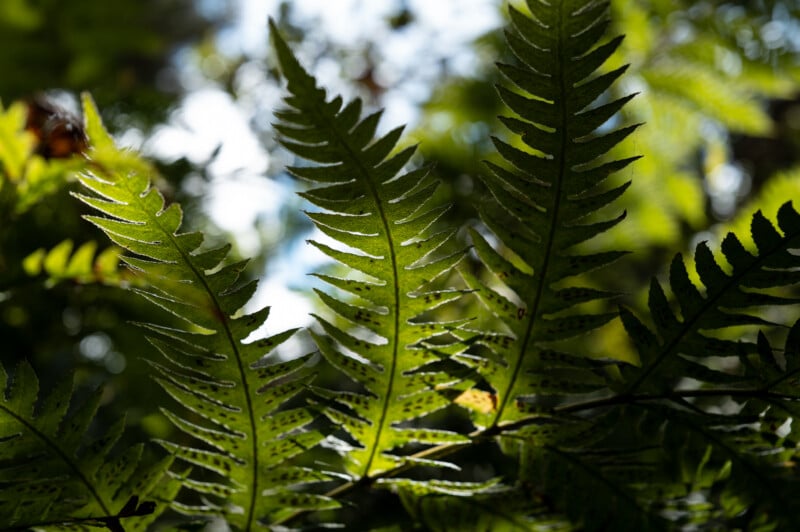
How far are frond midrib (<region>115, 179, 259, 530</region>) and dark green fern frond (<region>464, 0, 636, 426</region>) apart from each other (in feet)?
0.59

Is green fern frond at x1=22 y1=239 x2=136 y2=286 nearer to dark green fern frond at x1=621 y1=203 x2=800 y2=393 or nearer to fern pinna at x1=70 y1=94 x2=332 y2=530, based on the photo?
fern pinna at x1=70 y1=94 x2=332 y2=530

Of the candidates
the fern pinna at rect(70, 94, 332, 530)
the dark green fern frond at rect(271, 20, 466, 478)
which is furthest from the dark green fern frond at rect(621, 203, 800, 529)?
the fern pinna at rect(70, 94, 332, 530)

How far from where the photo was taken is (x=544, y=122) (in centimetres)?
53

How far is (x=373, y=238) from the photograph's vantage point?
21.6 inches

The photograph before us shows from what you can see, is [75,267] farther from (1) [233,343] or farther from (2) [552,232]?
(2) [552,232]

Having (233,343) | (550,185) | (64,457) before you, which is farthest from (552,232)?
(64,457)

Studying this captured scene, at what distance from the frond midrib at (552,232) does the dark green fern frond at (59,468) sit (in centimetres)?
28

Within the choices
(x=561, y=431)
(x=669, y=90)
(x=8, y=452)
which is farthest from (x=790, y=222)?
(x=669, y=90)

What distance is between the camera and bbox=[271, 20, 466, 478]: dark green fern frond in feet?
1.73

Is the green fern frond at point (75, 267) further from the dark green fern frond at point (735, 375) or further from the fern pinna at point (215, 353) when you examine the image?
the dark green fern frond at point (735, 375)

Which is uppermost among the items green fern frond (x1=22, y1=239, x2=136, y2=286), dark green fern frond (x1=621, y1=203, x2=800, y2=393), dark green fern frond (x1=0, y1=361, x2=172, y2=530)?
green fern frond (x1=22, y1=239, x2=136, y2=286)

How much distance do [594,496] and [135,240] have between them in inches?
16.6

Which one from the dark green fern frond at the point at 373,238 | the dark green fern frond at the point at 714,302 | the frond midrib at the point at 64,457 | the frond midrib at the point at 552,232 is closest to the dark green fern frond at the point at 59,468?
the frond midrib at the point at 64,457

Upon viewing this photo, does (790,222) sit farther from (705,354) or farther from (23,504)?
(23,504)
